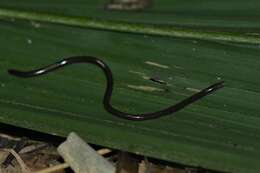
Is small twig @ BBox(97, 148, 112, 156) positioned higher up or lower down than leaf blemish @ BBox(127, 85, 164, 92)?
lower down

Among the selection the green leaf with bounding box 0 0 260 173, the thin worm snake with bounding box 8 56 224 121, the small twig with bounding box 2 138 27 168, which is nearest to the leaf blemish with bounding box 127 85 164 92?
the green leaf with bounding box 0 0 260 173

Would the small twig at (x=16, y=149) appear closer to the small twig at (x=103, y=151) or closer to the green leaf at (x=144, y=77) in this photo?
the green leaf at (x=144, y=77)

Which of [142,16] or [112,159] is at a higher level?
[142,16]

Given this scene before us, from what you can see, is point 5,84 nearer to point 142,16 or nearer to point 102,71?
point 102,71

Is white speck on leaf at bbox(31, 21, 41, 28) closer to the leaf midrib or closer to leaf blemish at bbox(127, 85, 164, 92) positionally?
the leaf midrib

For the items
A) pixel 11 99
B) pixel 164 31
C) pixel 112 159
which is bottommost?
pixel 112 159

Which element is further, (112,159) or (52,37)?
(52,37)

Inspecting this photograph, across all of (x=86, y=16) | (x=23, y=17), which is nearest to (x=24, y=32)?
(x=23, y=17)
